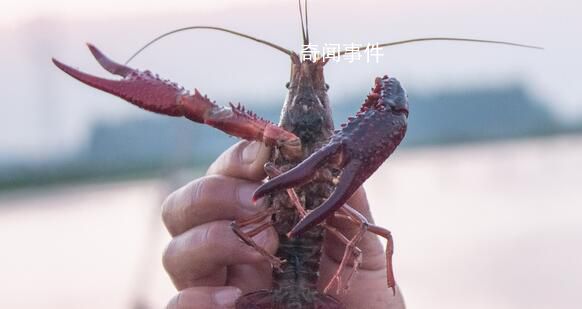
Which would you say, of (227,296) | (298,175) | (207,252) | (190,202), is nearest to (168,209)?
(190,202)

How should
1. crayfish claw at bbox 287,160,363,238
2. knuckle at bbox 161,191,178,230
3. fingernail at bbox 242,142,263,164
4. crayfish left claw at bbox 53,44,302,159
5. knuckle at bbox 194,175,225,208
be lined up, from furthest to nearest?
knuckle at bbox 161,191,178,230 < knuckle at bbox 194,175,225,208 < fingernail at bbox 242,142,263,164 < crayfish left claw at bbox 53,44,302,159 < crayfish claw at bbox 287,160,363,238

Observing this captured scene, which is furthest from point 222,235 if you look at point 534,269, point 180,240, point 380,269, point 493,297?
point 534,269

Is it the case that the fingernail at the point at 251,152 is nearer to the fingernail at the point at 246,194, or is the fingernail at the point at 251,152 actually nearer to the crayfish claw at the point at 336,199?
the fingernail at the point at 246,194

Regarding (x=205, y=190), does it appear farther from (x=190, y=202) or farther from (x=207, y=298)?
(x=207, y=298)

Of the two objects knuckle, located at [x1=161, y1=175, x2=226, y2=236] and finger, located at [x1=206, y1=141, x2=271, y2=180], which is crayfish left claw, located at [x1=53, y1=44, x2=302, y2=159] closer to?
finger, located at [x1=206, y1=141, x2=271, y2=180]

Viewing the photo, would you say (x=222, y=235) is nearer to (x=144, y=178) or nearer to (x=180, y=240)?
(x=180, y=240)

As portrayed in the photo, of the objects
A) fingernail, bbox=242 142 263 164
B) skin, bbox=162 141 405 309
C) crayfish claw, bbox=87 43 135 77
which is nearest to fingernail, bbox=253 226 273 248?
skin, bbox=162 141 405 309
